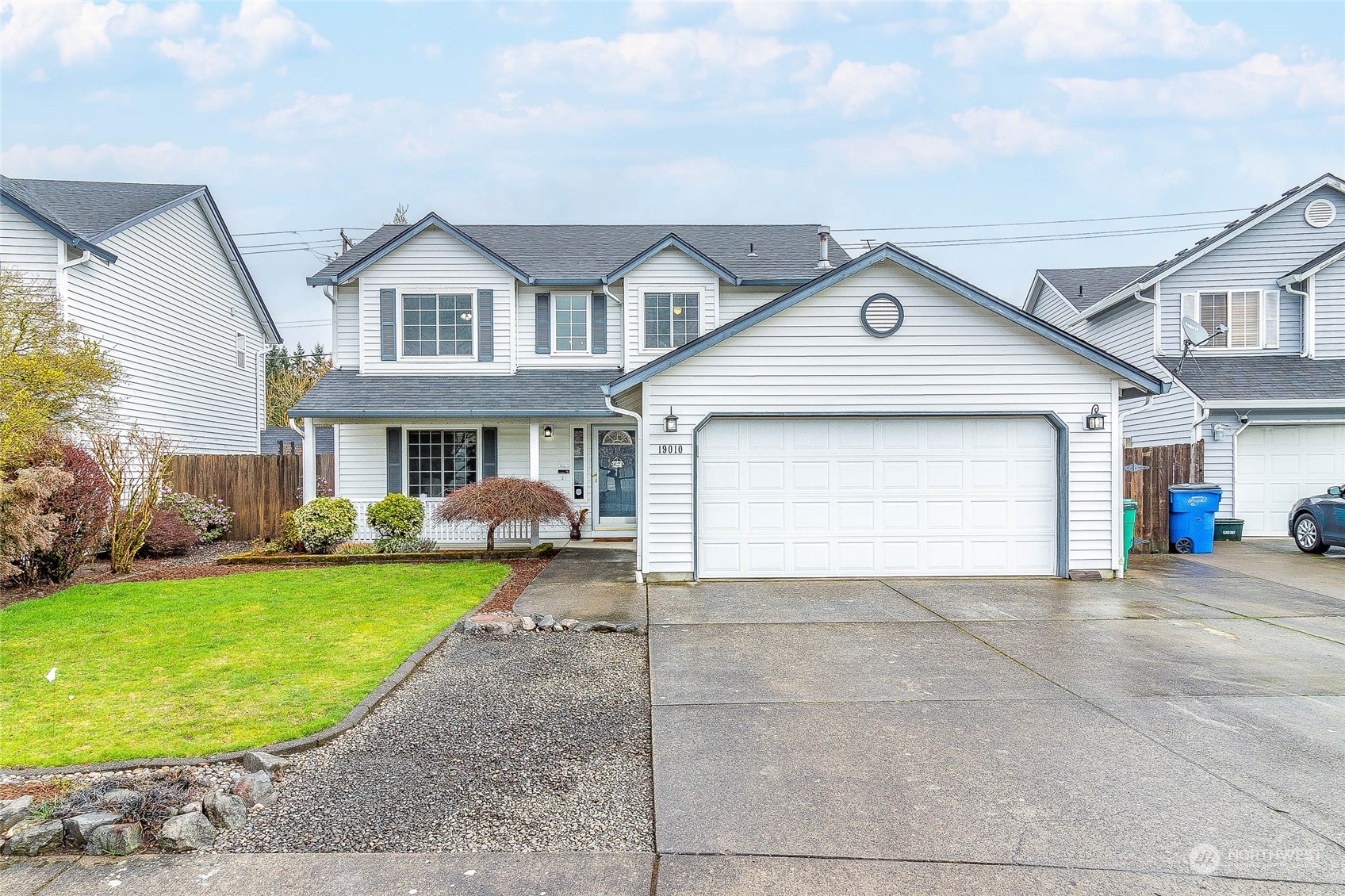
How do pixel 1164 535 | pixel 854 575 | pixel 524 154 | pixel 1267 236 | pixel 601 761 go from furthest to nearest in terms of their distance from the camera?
pixel 524 154
pixel 1267 236
pixel 1164 535
pixel 854 575
pixel 601 761

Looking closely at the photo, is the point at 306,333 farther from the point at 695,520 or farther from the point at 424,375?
the point at 695,520

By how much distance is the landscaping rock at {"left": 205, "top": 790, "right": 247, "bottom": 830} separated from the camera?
3.54 meters

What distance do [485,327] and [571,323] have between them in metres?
1.79

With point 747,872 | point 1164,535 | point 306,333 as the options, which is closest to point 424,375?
point 747,872

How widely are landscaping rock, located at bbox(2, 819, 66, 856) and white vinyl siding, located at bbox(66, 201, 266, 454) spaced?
13.2 meters

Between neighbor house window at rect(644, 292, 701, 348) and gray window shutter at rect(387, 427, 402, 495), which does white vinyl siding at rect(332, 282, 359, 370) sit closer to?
gray window shutter at rect(387, 427, 402, 495)

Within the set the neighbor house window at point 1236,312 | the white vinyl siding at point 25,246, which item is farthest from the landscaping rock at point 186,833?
the neighbor house window at point 1236,312

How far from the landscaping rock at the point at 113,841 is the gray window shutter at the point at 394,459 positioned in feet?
38.4

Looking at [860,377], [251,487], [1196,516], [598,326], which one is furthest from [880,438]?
[251,487]

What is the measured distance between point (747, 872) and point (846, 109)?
877 inches

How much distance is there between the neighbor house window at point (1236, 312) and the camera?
Result: 1636 centimetres

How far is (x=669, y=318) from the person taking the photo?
1484 cm

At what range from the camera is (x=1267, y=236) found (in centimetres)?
1639

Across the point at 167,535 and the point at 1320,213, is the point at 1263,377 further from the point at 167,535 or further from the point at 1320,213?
the point at 167,535
